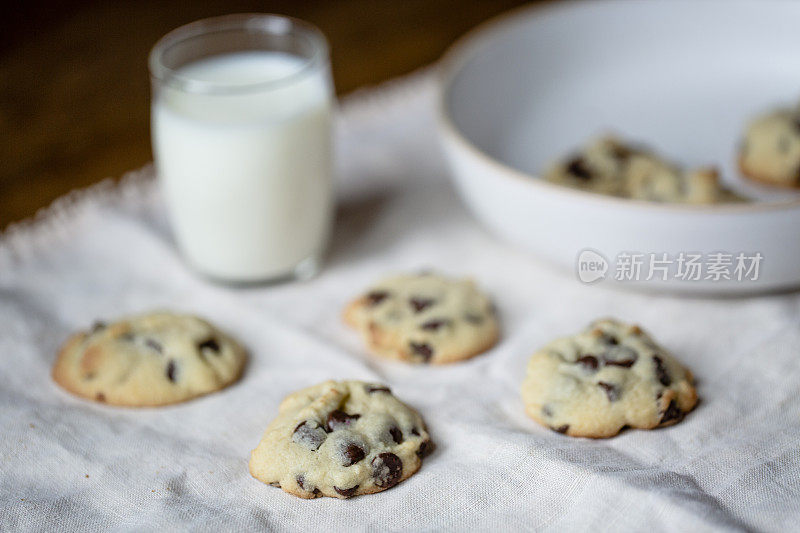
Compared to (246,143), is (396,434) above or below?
below

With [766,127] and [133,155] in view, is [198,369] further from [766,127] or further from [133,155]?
[766,127]

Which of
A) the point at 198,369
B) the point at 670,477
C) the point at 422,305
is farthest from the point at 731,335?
the point at 198,369

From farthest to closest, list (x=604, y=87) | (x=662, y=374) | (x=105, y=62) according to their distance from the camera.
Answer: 1. (x=105, y=62)
2. (x=604, y=87)
3. (x=662, y=374)

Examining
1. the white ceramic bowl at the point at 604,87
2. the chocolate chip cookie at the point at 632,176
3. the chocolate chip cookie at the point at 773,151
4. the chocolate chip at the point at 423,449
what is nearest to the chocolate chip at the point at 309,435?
the chocolate chip at the point at 423,449

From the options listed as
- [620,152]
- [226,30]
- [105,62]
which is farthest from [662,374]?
[105,62]

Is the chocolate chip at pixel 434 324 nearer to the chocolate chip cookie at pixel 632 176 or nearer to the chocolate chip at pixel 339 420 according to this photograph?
the chocolate chip at pixel 339 420

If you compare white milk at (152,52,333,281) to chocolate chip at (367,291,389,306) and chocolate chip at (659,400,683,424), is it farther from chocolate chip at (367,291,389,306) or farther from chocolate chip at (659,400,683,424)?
chocolate chip at (659,400,683,424)

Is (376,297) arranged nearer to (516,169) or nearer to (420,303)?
(420,303)
